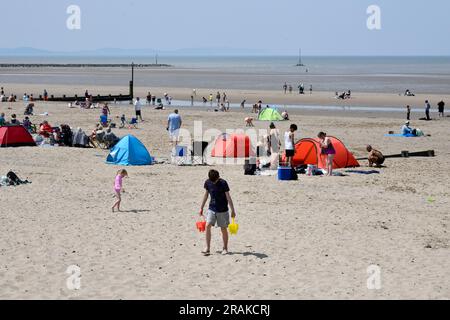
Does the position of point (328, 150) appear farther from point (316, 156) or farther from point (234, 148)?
point (234, 148)

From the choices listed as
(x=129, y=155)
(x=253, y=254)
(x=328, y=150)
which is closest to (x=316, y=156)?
(x=328, y=150)

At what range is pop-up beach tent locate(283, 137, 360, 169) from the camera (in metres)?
21.3

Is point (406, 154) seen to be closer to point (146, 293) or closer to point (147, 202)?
point (147, 202)

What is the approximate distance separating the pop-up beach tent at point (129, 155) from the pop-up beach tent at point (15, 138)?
4.56 metres

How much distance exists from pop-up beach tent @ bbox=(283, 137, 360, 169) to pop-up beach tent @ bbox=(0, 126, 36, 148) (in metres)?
9.56

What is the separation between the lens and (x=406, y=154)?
79.5 feet

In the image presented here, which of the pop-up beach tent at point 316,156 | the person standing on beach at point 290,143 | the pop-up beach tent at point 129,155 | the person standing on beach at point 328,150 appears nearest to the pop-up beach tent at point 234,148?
the pop-up beach tent at point 316,156

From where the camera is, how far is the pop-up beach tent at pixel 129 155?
72.1ft

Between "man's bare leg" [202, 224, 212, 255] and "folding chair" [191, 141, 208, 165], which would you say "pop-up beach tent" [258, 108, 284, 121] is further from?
"man's bare leg" [202, 224, 212, 255]

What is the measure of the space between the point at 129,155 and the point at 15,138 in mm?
5362

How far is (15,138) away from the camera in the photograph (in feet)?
82.4

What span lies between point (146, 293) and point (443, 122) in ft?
103
